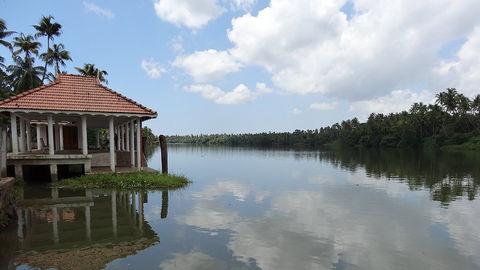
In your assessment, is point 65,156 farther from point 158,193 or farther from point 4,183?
point 4,183

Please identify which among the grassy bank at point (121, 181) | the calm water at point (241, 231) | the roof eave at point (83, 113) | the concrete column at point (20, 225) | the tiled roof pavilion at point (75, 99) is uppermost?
the tiled roof pavilion at point (75, 99)

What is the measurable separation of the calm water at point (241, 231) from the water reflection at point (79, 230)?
0.08 feet

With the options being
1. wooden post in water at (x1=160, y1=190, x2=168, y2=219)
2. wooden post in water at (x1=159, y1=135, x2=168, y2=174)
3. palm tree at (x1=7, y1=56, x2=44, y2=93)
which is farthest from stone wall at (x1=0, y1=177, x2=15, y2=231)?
palm tree at (x1=7, y1=56, x2=44, y2=93)

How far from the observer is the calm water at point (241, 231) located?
8062 mm

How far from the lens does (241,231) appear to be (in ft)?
34.6

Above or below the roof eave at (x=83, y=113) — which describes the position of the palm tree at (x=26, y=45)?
above

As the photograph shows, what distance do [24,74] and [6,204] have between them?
106 feet

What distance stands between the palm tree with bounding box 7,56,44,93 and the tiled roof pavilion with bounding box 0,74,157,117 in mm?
20535

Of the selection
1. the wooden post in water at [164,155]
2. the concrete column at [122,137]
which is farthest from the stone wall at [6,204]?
the concrete column at [122,137]

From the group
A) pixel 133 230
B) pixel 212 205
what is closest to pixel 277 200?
pixel 212 205

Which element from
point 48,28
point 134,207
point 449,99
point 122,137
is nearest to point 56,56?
point 48,28

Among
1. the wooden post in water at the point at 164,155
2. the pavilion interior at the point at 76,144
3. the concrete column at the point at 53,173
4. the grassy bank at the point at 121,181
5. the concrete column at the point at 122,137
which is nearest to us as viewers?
the grassy bank at the point at 121,181

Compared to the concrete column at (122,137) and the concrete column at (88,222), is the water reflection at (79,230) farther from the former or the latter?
the concrete column at (122,137)

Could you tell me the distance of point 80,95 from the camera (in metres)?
19.0
